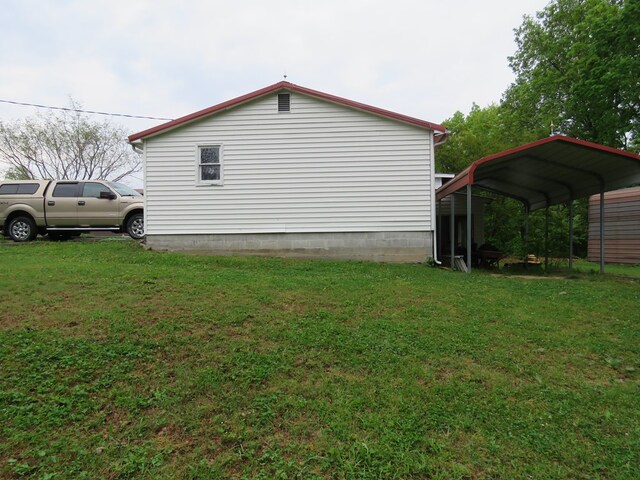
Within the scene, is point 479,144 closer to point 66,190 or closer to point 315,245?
point 315,245

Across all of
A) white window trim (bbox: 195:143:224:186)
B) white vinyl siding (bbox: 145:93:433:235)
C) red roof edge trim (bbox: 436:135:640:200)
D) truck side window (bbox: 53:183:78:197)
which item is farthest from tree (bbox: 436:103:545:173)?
truck side window (bbox: 53:183:78:197)

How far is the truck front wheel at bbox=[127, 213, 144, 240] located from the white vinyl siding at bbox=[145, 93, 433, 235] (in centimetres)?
96

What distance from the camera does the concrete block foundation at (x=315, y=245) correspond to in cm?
1012

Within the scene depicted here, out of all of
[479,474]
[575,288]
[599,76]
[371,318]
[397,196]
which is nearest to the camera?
[479,474]

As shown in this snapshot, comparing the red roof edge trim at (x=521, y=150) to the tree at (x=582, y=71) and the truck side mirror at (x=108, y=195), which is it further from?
the tree at (x=582, y=71)

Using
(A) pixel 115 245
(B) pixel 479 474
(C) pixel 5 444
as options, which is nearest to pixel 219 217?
(A) pixel 115 245

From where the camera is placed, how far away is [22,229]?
11.1 m

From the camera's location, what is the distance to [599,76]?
17.3m

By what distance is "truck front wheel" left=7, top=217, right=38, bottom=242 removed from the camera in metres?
11.1

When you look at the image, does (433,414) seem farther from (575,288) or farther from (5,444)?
(575,288)

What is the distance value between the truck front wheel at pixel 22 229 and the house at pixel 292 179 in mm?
3827

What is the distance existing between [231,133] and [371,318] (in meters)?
7.40

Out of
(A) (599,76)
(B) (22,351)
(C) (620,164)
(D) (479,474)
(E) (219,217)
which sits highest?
(A) (599,76)

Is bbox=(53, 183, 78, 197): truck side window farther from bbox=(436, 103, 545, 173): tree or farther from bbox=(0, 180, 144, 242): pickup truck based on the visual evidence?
bbox=(436, 103, 545, 173): tree
